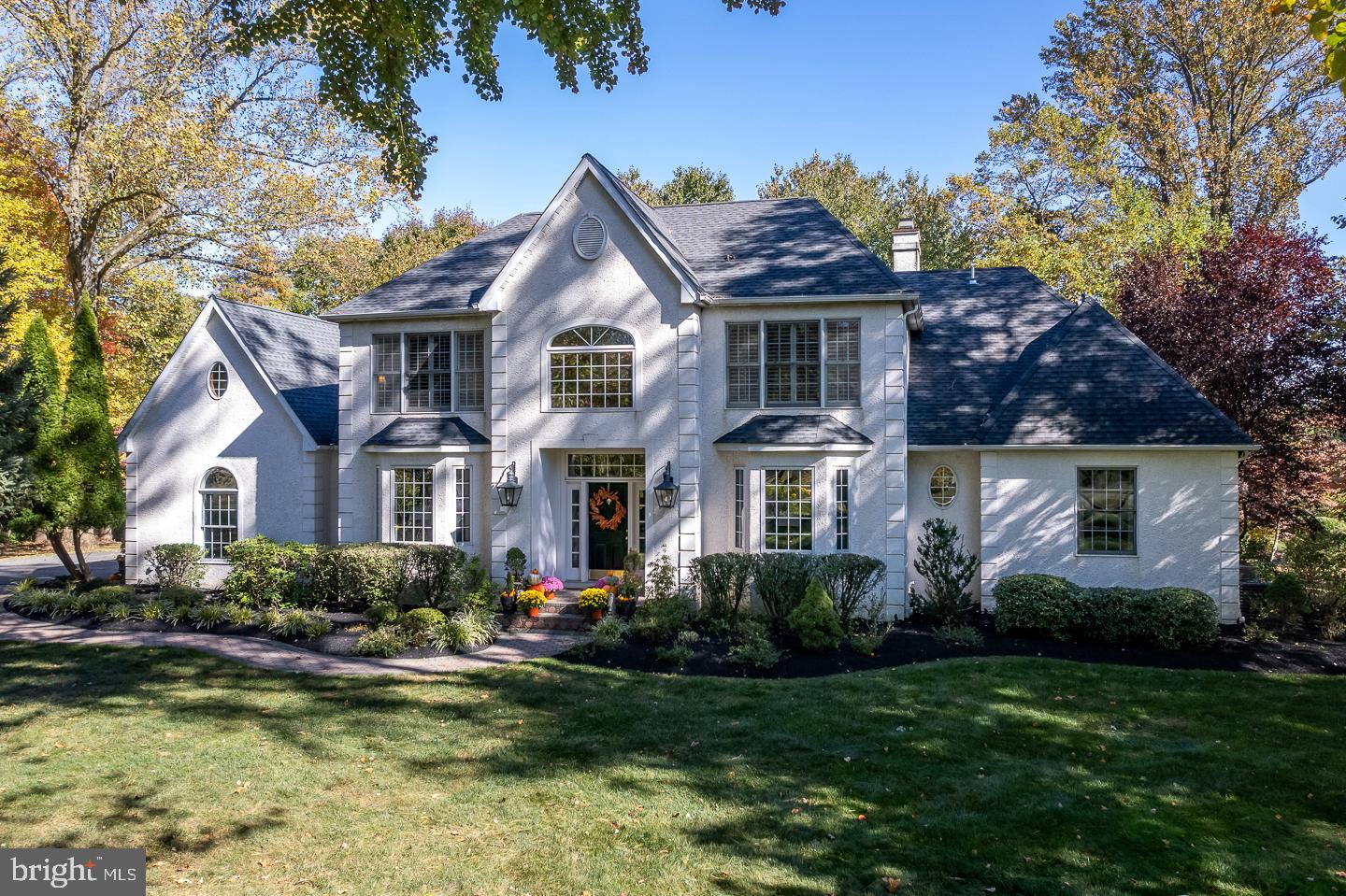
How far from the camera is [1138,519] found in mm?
14641

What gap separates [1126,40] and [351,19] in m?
31.9

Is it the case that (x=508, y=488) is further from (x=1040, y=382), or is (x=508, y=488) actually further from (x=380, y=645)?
(x=1040, y=382)

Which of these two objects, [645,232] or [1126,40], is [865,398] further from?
[1126,40]

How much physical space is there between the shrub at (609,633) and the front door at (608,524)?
2693 millimetres

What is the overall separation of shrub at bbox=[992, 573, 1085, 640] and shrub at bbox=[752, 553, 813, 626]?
3370 mm

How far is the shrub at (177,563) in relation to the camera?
1755 cm

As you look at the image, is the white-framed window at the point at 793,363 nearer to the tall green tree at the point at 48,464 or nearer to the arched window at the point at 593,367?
the arched window at the point at 593,367

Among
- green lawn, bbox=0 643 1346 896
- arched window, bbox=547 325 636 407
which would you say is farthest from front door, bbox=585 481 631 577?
green lawn, bbox=0 643 1346 896

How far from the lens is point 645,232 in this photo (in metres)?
15.2

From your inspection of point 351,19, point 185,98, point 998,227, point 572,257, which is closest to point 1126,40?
point 998,227

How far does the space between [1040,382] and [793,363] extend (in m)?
4.93

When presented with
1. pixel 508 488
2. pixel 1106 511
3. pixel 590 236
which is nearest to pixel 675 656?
pixel 508 488

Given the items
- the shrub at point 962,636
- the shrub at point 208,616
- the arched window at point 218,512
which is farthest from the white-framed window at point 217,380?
the shrub at point 962,636

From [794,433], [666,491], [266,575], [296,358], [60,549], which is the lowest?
[266,575]
